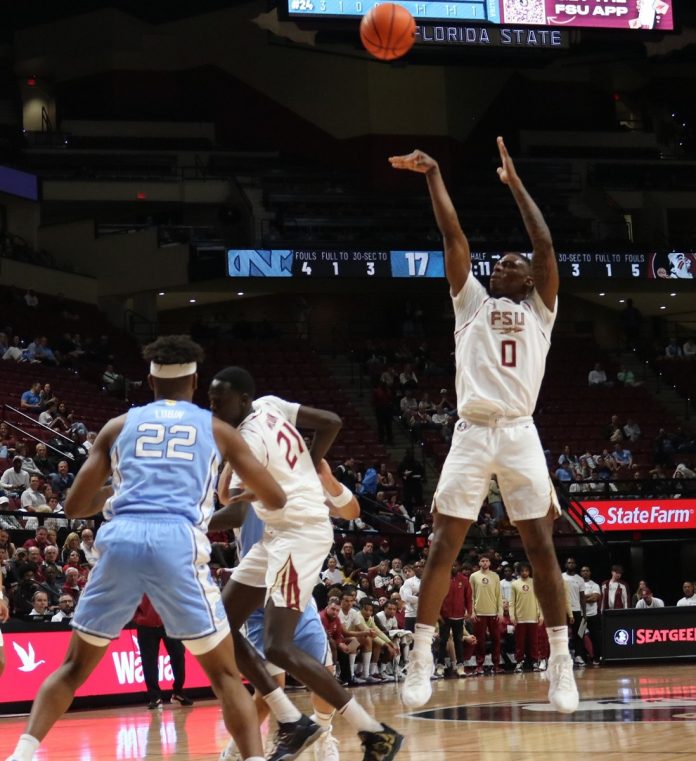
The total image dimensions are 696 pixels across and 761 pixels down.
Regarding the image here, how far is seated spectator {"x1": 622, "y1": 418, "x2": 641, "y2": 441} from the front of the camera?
29.2 meters

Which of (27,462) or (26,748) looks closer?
(26,748)

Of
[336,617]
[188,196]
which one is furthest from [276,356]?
[336,617]

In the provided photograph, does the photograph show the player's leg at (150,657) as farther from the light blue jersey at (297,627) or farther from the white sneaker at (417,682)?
the white sneaker at (417,682)

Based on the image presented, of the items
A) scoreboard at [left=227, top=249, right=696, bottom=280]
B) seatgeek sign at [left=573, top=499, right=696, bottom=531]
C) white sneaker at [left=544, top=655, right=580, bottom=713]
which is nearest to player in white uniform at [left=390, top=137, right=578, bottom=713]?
white sneaker at [left=544, top=655, right=580, bottom=713]

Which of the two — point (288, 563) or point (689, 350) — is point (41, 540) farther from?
point (689, 350)

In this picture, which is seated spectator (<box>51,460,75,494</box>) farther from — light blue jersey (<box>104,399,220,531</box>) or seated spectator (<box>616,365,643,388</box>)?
seated spectator (<box>616,365,643,388</box>)

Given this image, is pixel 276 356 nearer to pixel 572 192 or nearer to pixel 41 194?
pixel 41 194

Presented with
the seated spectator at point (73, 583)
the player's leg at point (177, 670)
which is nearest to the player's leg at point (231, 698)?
the player's leg at point (177, 670)

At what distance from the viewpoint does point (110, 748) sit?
9.47m

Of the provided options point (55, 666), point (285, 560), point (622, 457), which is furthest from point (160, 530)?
point (622, 457)

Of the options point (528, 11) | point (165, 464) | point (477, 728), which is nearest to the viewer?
point (165, 464)

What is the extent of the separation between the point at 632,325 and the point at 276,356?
10172mm

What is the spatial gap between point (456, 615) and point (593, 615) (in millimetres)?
3078

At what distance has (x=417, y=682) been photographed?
22.1 feet
